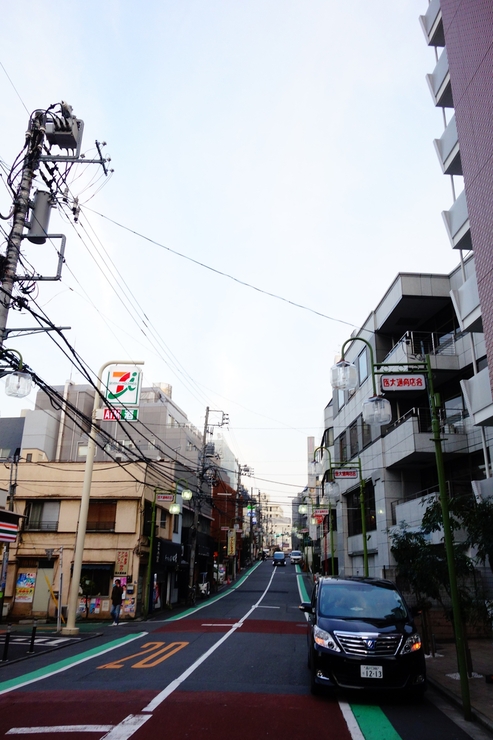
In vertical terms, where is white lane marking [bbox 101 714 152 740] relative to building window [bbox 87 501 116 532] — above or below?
below

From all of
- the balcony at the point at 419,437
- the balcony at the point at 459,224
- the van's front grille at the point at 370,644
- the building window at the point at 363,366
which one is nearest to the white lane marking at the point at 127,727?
the van's front grille at the point at 370,644

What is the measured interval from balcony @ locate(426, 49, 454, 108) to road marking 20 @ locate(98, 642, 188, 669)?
21927mm

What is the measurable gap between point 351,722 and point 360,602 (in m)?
2.43

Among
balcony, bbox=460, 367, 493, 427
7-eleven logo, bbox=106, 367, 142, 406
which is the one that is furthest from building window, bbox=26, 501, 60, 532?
balcony, bbox=460, 367, 493, 427

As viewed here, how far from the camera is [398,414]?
29.5 m

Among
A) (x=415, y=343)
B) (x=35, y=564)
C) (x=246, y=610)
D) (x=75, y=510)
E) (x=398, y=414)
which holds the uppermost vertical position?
(x=415, y=343)

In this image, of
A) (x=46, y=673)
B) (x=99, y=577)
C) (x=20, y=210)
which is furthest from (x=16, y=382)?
(x=99, y=577)

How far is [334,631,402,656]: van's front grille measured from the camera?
8.02 m

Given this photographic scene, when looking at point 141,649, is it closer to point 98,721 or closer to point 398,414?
point 98,721

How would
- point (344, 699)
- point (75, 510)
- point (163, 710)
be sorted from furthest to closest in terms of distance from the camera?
point (75, 510)
point (344, 699)
point (163, 710)

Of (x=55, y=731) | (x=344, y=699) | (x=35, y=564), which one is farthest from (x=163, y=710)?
(x=35, y=564)

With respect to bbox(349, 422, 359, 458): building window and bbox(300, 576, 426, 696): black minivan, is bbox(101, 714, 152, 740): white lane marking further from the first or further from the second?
bbox(349, 422, 359, 458): building window

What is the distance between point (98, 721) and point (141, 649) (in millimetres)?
8411

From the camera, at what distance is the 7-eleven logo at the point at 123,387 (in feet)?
70.4
